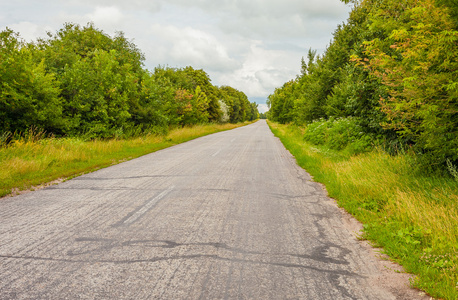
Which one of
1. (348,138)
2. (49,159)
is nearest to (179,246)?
(49,159)

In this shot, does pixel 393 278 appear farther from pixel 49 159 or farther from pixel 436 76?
pixel 49 159

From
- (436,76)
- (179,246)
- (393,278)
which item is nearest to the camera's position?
(393,278)

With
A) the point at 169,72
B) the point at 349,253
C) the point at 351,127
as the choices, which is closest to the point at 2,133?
the point at 349,253

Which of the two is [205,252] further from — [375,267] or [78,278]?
[375,267]

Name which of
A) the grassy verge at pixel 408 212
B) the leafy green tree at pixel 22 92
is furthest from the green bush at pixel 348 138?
the leafy green tree at pixel 22 92

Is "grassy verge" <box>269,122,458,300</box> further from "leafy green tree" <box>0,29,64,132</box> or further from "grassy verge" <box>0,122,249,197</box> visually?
"leafy green tree" <box>0,29,64,132</box>

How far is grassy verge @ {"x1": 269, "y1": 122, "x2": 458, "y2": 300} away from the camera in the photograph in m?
3.12

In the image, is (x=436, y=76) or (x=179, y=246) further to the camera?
(x=436, y=76)

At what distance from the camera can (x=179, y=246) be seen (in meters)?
3.69

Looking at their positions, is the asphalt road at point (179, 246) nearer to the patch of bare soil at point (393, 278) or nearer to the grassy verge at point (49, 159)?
the patch of bare soil at point (393, 278)

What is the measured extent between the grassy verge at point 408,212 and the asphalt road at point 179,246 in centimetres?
44

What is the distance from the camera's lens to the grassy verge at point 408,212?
312 cm

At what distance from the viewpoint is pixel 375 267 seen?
3340 millimetres

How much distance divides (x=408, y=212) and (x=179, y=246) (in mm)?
3625
